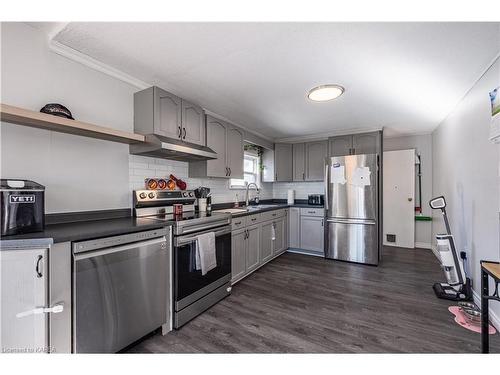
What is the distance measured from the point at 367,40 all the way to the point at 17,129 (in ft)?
8.21

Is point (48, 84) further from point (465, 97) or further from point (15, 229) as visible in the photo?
point (465, 97)

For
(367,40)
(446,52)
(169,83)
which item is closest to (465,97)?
(446,52)

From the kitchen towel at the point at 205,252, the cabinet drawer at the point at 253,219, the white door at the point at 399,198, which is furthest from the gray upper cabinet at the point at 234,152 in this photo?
the white door at the point at 399,198

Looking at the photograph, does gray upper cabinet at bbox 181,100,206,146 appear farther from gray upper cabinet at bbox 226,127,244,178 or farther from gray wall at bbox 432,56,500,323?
gray wall at bbox 432,56,500,323

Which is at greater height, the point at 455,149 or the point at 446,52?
the point at 446,52

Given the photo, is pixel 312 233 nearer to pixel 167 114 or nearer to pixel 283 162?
pixel 283 162

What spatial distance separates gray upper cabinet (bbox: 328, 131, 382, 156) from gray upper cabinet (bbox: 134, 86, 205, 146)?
2.64 meters

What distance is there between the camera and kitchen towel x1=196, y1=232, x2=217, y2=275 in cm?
206

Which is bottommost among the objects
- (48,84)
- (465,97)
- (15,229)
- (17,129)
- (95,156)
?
(15,229)

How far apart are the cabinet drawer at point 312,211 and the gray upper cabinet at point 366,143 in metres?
1.20

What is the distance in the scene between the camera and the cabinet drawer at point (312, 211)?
3938 mm

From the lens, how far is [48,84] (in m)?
1.70

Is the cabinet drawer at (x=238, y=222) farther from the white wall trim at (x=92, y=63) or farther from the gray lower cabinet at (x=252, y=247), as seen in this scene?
the white wall trim at (x=92, y=63)
